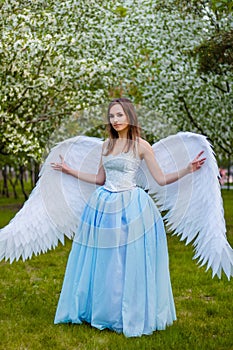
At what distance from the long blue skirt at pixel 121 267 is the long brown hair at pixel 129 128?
44 centimetres

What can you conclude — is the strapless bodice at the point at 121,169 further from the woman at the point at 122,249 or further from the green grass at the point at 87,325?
the green grass at the point at 87,325

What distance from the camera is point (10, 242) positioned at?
19.1 feet

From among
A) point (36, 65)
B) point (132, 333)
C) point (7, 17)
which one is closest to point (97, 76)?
point (36, 65)

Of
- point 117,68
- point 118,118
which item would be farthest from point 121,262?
point 117,68

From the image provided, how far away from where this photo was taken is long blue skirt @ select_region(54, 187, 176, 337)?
5.42 m

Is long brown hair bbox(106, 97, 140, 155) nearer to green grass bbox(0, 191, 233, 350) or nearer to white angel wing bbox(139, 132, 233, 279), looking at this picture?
Answer: white angel wing bbox(139, 132, 233, 279)

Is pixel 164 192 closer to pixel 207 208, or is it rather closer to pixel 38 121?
pixel 207 208

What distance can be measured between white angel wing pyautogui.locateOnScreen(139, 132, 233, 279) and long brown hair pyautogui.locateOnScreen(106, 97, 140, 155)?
39cm

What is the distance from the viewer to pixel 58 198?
612 centimetres

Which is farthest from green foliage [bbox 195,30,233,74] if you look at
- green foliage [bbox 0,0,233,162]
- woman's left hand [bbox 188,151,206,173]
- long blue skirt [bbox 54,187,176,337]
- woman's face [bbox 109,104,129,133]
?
long blue skirt [bbox 54,187,176,337]

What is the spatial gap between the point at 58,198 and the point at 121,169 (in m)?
0.91

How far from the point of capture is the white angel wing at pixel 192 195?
205 inches

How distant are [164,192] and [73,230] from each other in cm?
103

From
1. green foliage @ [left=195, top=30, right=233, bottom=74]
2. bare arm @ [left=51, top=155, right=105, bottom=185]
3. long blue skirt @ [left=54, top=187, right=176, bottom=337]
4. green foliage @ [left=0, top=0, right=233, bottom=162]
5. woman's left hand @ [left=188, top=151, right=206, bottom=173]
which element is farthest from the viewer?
green foliage @ [left=0, top=0, right=233, bottom=162]
